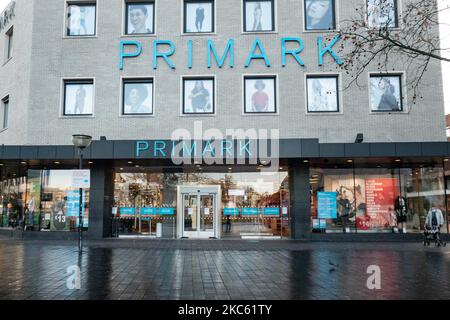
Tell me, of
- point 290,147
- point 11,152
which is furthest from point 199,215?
point 11,152

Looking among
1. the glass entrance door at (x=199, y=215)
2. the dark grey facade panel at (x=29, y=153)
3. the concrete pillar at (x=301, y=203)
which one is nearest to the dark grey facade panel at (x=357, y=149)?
the concrete pillar at (x=301, y=203)

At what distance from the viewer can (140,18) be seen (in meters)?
20.5

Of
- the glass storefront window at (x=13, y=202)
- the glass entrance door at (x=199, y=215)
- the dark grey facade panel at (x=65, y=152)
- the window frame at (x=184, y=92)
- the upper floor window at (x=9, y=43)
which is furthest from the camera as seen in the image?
the upper floor window at (x=9, y=43)

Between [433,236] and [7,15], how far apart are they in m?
25.3

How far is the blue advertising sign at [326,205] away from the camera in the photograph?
19688 millimetres

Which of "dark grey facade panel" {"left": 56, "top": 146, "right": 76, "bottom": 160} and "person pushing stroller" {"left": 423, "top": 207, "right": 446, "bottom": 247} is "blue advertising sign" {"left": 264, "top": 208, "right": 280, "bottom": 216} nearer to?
"person pushing stroller" {"left": 423, "top": 207, "right": 446, "bottom": 247}

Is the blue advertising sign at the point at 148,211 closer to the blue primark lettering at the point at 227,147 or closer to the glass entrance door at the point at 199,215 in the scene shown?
the glass entrance door at the point at 199,215

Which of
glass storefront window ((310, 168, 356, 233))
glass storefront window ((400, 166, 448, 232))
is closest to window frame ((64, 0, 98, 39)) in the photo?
glass storefront window ((310, 168, 356, 233))

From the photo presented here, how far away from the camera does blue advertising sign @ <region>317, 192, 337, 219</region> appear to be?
19.7 meters

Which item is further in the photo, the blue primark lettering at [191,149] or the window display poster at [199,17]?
the window display poster at [199,17]

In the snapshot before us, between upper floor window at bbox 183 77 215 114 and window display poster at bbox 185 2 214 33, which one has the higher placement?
window display poster at bbox 185 2 214 33

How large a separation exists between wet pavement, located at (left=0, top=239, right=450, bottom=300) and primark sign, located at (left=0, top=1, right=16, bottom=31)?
1403cm

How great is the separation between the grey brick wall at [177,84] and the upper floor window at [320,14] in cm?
42
